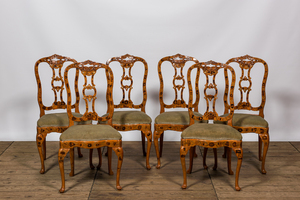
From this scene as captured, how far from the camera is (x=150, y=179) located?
3.03 meters

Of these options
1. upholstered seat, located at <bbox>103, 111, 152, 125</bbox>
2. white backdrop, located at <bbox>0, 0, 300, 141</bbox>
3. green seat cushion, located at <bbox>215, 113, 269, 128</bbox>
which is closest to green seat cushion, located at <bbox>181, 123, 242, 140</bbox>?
green seat cushion, located at <bbox>215, 113, 269, 128</bbox>

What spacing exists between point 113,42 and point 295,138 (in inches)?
106

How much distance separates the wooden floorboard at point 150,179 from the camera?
2.72m

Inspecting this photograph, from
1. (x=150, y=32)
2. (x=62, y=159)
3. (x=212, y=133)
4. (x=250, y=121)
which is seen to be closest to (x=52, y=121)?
(x=62, y=159)

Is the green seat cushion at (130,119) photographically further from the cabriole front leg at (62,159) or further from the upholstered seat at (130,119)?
the cabriole front leg at (62,159)

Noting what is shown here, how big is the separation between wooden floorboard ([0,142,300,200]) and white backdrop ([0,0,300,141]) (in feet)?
3.67

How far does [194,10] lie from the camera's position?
4.17 meters

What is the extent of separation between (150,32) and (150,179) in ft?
6.47

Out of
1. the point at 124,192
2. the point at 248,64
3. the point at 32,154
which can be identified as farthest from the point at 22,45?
the point at 248,64

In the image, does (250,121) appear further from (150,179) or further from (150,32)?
(150,32)

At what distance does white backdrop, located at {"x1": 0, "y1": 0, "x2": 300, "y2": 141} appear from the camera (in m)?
4.14

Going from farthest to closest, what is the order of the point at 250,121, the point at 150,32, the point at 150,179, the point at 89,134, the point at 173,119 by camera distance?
the point at 150,32, the point at 173,119, the point at 250,121, the point at 150,179, the point at 89,134

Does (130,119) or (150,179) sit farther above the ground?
(130,119)

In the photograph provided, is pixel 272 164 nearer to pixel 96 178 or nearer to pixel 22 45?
pixel 96 178
